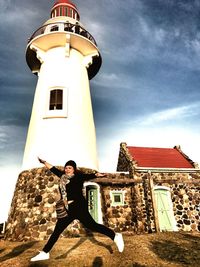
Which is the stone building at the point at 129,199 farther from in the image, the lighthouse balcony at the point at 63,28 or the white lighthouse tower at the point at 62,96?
the lighthouse balcony at the point at 63,28

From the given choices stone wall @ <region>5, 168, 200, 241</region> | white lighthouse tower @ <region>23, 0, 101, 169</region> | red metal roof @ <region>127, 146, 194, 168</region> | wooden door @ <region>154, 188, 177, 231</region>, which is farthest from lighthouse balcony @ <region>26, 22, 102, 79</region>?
wooden door @ <region>154, 188, 177, 231</region>

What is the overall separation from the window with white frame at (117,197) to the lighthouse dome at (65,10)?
44.9 feet

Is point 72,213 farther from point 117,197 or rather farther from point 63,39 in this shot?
point 63,39

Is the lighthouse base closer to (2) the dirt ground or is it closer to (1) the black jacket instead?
(2) the dirt ground

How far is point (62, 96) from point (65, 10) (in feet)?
30.4

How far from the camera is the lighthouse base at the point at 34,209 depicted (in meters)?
10.2

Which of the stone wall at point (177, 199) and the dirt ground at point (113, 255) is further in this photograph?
the stone wall at point (177, 199)

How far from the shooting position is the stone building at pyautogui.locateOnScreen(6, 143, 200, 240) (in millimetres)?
10703

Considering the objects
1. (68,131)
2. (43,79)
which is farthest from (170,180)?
(43,79)

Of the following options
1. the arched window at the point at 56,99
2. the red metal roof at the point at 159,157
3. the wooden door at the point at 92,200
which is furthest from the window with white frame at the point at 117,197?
the arched window at the point at 56,99

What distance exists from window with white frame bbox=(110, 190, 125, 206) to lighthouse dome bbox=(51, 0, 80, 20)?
13.7 meters

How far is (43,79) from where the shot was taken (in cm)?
1441

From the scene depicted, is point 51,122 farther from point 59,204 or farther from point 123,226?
point 59,204

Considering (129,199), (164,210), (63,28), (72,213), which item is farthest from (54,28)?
(72,213)
